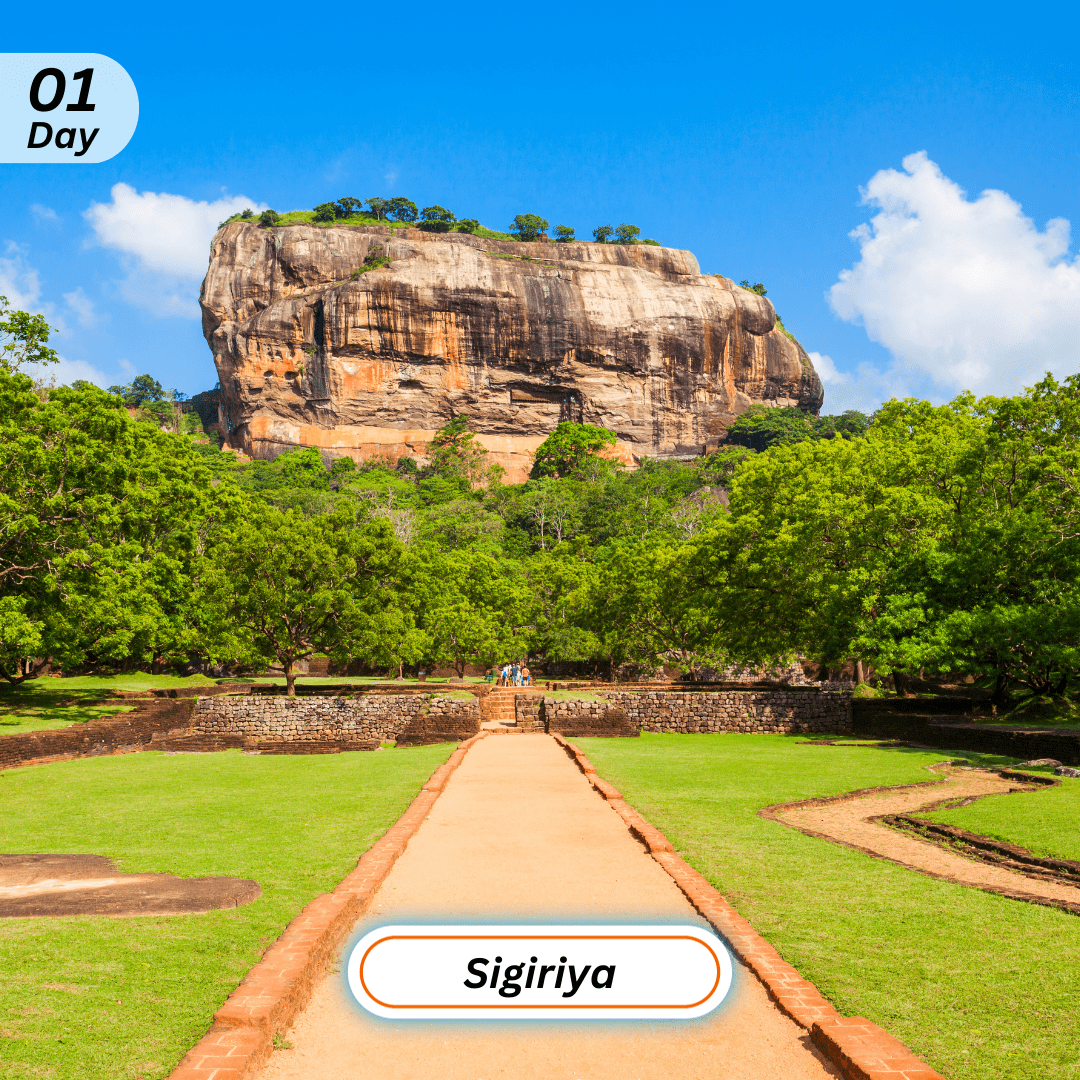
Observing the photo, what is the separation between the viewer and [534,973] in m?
3.77

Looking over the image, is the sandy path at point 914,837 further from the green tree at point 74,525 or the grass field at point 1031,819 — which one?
the green tree at point 74,525

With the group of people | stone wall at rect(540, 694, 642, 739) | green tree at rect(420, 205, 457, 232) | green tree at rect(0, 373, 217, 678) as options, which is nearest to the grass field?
stone wall at rect(540, 694, 642, 739)

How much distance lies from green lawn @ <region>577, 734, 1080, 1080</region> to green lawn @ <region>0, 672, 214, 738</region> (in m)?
14.2

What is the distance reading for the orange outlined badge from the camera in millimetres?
3752

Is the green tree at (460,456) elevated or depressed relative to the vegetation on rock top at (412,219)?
depressed

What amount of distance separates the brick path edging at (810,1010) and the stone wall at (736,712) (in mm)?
14698

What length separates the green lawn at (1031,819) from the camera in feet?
26.0

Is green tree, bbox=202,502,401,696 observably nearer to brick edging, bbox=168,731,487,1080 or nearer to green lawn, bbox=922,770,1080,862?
green lawn, bbox=922,770,1080,862

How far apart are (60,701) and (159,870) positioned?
58.1 ft

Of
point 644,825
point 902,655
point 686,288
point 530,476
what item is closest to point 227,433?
point 530,476

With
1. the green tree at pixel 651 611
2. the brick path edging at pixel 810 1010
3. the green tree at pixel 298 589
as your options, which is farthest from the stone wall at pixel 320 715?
the brick path edging at pixel 810 1010

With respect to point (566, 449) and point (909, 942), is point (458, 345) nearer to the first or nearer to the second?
point (566, 449)

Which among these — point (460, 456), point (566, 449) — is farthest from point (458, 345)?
point (566, 449)

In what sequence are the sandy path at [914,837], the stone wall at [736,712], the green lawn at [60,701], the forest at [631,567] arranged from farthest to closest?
the stone wall at [736,712]
the forest at [631,567]
the green lawn at [60,701]
the sandy path at [914,837]
